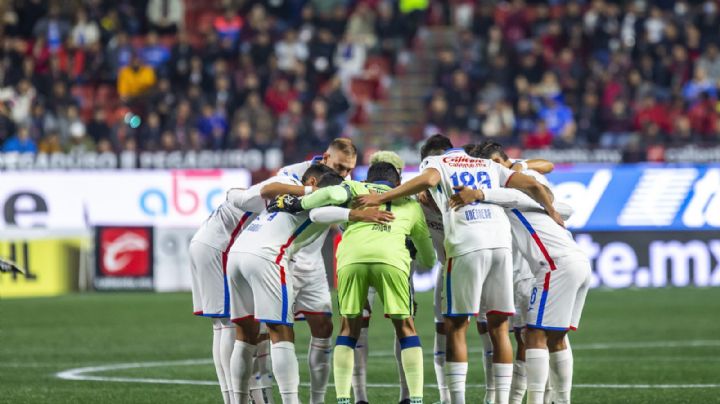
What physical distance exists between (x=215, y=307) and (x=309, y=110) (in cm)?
1883

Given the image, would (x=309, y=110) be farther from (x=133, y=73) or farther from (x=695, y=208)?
(x=695, y=208)

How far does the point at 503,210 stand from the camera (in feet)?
38.4

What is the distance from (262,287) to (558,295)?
236cm

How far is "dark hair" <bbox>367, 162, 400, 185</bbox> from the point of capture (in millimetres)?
11805

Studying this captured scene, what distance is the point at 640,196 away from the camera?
2520 cm

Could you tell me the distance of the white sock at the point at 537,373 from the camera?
1123 centimetres

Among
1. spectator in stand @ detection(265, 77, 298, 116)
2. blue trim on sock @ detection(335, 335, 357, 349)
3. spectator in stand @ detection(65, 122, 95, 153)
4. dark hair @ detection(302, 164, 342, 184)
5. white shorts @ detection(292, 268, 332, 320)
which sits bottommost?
blue trim on sock @ detection(335, 335, 357, 349)

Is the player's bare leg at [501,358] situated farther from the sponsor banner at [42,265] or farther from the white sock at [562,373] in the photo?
the sponsor banner at [42,265]

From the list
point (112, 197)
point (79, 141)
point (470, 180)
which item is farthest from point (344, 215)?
point (79, 141)

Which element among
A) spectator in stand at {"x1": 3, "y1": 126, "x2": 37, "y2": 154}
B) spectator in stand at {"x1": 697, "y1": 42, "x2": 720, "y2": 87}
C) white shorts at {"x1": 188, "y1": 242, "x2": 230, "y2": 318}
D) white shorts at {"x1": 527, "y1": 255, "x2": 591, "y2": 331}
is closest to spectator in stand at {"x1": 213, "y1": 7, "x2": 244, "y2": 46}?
spectator in stand at {"x1": 3, "y1": 126, "x2": 37, "y2": 154}

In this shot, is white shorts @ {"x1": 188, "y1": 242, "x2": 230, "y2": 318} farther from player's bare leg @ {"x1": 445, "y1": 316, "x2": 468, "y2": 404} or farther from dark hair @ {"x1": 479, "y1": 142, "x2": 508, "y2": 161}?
dark hair @ {"x1": 479, "y1": 142, "x2": 508, "y2": 161}

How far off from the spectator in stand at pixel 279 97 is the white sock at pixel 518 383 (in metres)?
19.1

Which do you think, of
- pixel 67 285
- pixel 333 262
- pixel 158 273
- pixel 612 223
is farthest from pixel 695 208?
pixel 67 285

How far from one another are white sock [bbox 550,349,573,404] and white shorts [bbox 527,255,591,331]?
0.24 metres
